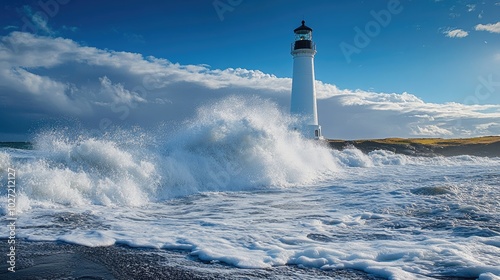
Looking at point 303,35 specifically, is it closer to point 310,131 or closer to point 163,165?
point 310,131

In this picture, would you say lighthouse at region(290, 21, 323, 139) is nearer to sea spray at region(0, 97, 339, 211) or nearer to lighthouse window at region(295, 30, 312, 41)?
lighthouse window at region(295, 30, 312, 41)

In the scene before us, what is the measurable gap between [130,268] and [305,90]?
2465cm

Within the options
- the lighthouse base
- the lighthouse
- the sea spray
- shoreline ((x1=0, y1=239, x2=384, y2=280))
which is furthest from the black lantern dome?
shoreline ((x1=0, y1=239, x2=384, y2=280))

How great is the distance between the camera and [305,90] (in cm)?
2767

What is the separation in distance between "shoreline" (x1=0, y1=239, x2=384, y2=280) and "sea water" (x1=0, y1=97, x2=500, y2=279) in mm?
211

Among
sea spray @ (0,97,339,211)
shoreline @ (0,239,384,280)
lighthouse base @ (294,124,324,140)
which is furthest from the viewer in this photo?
lighthouse base @ (294,124,324,140)

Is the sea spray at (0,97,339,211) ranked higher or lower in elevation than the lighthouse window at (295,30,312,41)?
lower

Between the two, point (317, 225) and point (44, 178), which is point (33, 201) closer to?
point (44, 178)

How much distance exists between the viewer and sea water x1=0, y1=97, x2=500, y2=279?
4652 mm

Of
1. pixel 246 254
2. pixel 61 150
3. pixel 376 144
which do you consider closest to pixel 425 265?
pixel 246 254

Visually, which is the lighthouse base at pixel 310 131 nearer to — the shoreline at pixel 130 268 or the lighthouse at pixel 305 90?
the lighthouse at pixel 305 90

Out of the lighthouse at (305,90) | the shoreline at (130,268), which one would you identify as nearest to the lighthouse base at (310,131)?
the lighthouse at (305,90)

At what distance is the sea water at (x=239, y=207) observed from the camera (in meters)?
4.65

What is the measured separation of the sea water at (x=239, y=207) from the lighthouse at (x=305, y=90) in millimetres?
12965
